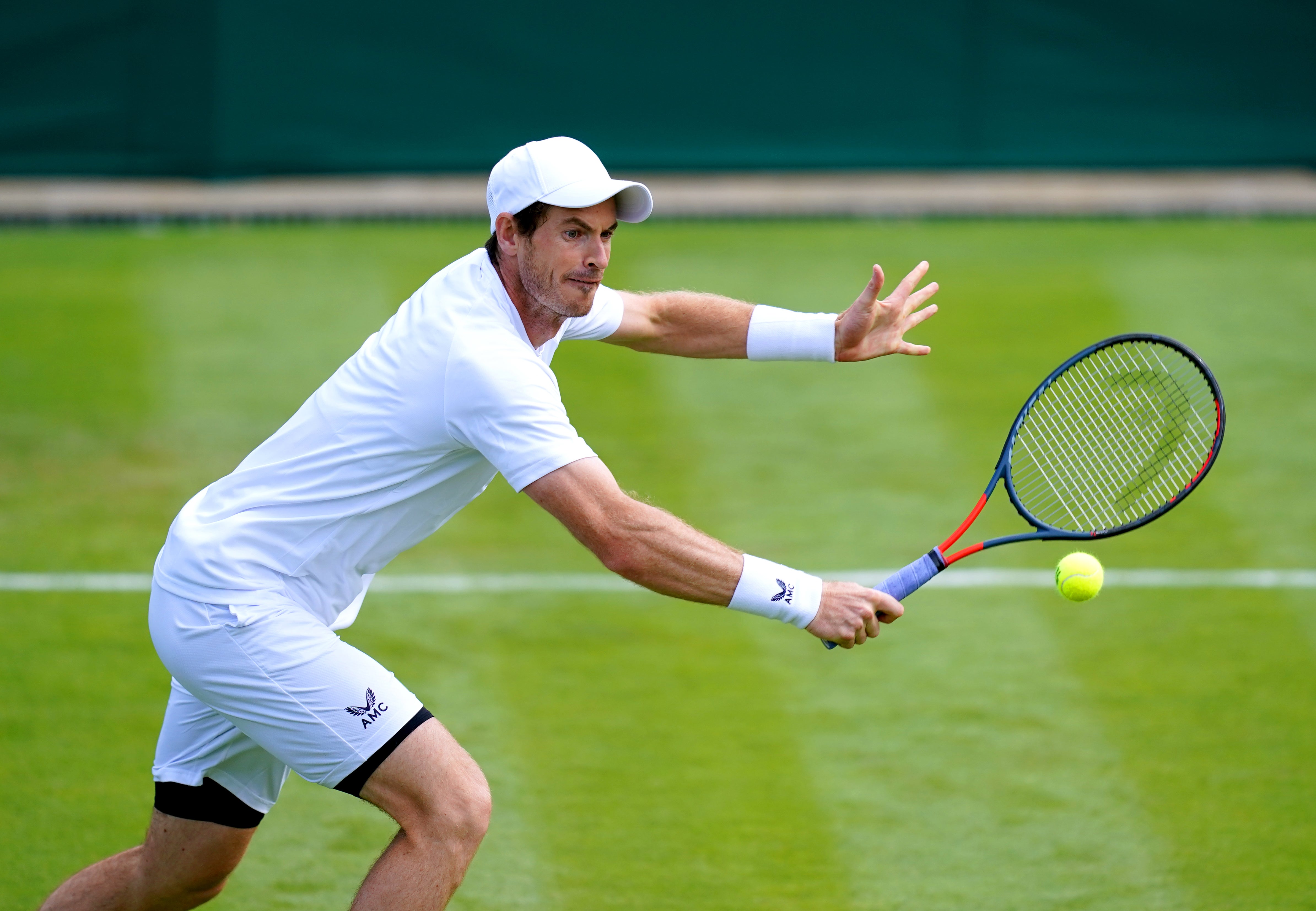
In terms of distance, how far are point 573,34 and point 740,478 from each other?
3586 mm

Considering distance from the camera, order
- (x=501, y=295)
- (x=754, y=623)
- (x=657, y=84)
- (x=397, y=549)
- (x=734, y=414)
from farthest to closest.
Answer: (x=657, y=84) < (x=734, y=414) < (x=754, y=623) < (x=397, y=549) < (x=501, y=295)

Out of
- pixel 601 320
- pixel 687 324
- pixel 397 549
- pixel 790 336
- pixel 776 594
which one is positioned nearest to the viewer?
pixel 776 594

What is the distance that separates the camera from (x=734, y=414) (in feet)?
27.8

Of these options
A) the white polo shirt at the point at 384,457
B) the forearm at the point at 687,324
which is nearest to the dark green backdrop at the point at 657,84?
the forearm at the point at 687,324

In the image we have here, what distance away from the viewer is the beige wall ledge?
11.0 metres

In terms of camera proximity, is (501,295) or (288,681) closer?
(288,681)

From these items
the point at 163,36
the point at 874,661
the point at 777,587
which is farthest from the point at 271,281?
the point at 777,587

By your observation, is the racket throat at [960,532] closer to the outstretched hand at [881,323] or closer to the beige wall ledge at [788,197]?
the outstretched hand at [881,323]

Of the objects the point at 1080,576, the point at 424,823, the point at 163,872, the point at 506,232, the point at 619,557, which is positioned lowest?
the point at 163,872

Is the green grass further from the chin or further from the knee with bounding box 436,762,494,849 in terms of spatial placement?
the chin

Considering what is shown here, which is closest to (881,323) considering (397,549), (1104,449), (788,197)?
(1104,449)

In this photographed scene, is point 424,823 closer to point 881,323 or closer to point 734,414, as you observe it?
point 881,323

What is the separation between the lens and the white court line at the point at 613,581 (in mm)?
6797

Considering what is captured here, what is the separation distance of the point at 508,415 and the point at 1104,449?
244cm
